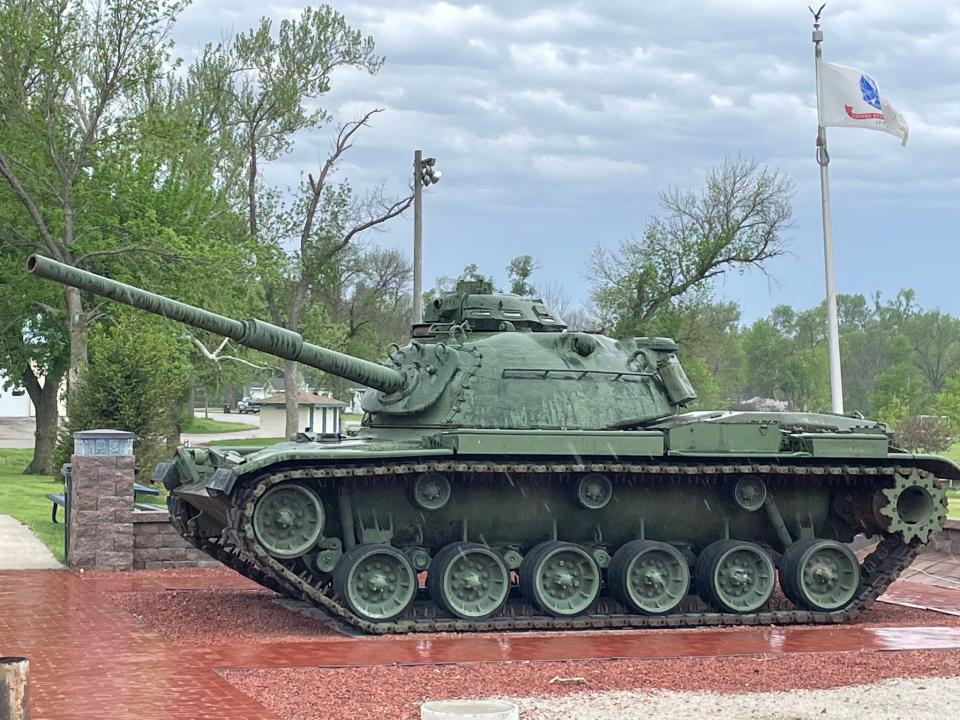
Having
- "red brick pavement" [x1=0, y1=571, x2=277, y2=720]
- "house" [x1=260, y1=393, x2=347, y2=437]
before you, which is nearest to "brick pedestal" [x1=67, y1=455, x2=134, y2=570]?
"red brick pavement" [x1=0, y1=571, x2=277, y2=720]

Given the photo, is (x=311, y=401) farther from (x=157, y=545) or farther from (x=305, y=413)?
(x=157, y=545)

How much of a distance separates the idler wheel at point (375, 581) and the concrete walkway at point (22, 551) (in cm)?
601

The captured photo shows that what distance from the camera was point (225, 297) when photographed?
114 feet

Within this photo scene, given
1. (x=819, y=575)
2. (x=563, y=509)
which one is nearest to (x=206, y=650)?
(x=563, y=509)

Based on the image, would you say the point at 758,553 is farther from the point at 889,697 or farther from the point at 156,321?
the point at 156,321

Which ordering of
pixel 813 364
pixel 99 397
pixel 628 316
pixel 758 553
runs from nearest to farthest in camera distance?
pixel 758 553, pixel 99 397, pixel 628 316, pixel 813 364

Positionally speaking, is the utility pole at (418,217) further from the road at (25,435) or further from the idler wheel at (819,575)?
the road at (25,435)

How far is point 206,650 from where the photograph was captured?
11.3 m

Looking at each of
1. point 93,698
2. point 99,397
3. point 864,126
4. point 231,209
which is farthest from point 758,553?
point 231,209

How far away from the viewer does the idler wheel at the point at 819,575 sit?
1452 centimetres

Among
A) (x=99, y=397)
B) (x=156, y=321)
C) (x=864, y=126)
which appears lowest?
(x=99, y=397)

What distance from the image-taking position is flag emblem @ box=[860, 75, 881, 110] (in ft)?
75.7

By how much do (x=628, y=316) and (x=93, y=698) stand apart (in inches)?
1303

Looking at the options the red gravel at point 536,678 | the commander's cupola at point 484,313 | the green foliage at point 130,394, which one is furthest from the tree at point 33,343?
the red gravel at point 536,678
